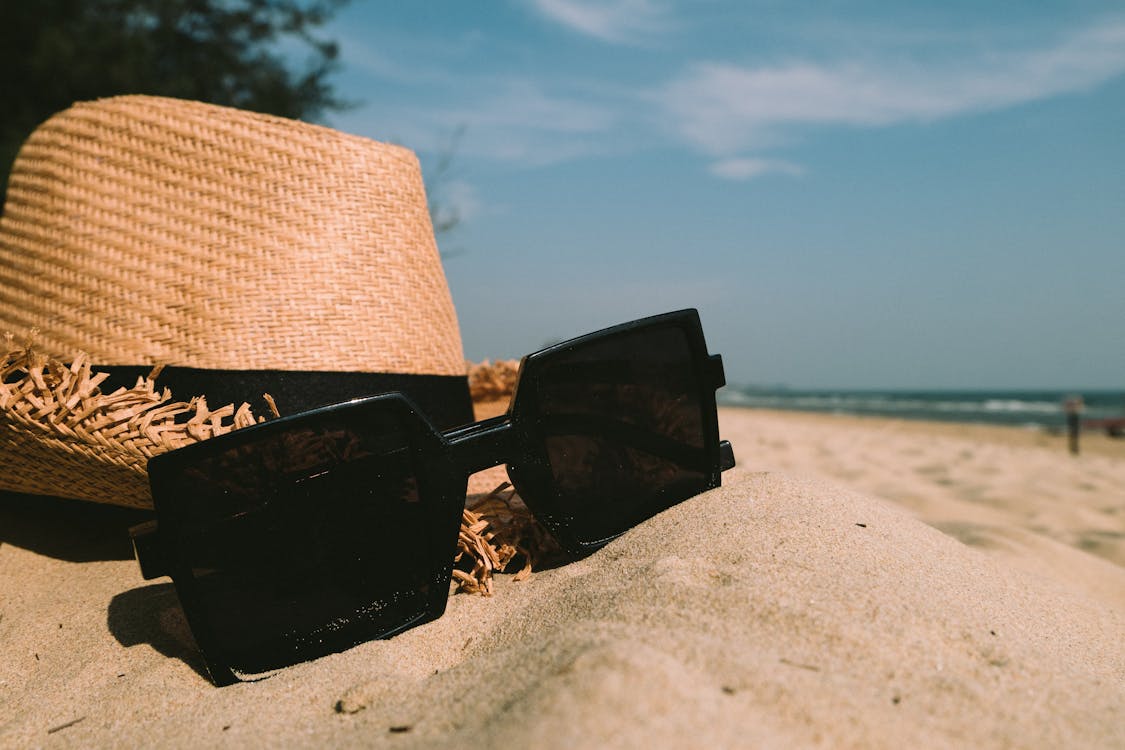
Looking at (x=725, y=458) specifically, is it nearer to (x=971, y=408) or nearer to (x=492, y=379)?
(x=492, y=379)

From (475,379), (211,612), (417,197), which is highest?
(417,197)

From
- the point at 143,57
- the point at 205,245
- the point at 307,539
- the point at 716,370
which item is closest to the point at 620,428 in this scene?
the point at 716,370

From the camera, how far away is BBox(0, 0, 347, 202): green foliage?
5520mm

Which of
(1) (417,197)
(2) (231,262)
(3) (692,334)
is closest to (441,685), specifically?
(3) (692,334)

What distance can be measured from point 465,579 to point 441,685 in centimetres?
47

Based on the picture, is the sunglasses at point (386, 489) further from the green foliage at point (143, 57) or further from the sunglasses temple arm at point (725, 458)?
the green foliage at point (143, 57)

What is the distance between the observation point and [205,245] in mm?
1719

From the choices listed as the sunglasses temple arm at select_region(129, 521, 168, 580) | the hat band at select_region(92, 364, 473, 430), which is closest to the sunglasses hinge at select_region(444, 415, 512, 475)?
the hat band at select_region(92, 364, 473, 430)

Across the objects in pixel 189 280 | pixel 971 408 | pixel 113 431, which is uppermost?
pixel 189 280

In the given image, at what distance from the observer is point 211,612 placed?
133 cm

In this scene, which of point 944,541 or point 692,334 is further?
point 692,334

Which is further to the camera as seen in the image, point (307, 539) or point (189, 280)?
point (189, 280)

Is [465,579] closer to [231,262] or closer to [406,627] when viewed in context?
[406,627]

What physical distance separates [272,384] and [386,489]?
1.40 ft
